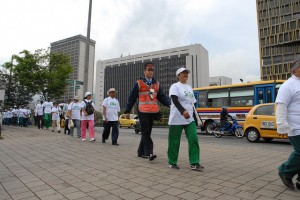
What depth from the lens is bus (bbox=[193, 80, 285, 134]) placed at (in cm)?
1365

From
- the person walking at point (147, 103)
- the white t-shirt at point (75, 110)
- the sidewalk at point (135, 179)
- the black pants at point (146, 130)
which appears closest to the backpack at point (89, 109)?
the white t-shirt at point (75, 110)

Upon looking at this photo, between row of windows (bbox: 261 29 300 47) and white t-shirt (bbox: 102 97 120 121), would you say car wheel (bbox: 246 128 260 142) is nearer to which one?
white t-shirt (bbox: 102 97 120 121)

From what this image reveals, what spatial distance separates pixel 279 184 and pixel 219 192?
1.01m

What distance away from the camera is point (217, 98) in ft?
51.9

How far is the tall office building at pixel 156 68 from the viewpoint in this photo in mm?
99625

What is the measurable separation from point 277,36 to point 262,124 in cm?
7540

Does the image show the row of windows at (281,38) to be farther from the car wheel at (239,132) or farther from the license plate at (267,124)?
the license plate at (267,124)

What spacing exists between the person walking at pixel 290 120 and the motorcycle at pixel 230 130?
10599mm

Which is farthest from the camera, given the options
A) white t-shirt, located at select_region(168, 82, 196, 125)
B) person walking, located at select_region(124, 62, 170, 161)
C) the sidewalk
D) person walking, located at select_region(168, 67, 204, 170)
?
person walking, located at select_region(124, 62, 170, 161)

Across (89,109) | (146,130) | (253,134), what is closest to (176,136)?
(146,130)

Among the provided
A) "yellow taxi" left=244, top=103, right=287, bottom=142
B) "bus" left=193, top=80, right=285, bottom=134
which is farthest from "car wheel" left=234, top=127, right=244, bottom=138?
"yellow taxi" left=244, top=103, right=287, bottom=142

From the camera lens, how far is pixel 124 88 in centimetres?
13062

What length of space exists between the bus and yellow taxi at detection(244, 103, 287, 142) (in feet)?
10.8

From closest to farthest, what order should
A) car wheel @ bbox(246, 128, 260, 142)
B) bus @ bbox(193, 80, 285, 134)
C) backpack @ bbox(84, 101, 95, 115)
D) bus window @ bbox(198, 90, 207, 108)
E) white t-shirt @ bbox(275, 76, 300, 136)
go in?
white t-shirt @ bbox(275, 76, 300, 136) → backpack @ bbox(84, 101, 95, 115) → car wheel @ bbox(246, 128, 260, 142) → bus @ bbox(193, 80, 285, 134) → bus window @ bbox(198, 90, 207, 108)
